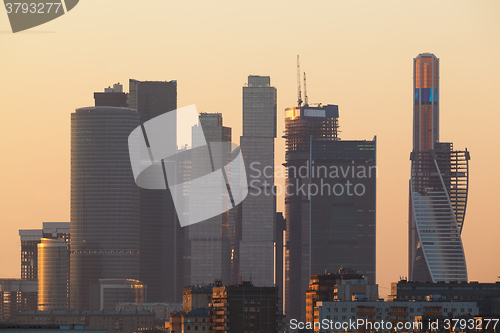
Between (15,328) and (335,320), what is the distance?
200ft

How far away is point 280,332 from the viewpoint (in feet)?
585

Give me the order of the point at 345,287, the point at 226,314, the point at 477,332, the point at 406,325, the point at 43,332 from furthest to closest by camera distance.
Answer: the point at 345,287, the point at 226,314, the point at 406,325, the point at 477,332, the point at 43,332

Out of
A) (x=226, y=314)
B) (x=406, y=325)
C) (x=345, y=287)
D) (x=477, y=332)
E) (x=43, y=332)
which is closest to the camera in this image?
(x=43, y=332)

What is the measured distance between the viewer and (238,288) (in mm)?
176625

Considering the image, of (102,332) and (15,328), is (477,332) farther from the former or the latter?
(15,328)

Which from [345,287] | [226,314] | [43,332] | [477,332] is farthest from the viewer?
[345,287]

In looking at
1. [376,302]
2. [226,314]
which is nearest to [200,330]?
[226,314]

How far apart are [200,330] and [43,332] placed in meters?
61.9

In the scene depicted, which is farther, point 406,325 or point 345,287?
point 345,287

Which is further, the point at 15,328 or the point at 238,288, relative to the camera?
the point at 238,288

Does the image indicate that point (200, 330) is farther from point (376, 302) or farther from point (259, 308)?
point (376, 302)

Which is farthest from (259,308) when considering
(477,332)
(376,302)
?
(477,332)

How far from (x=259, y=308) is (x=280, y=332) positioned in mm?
5434

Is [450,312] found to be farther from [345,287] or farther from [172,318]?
[172,318]
